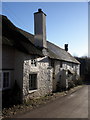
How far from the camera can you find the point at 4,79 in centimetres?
1059

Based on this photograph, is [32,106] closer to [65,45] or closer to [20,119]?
[20,119]

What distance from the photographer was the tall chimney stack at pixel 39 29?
1492cm

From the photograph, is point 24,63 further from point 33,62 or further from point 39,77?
point 39,77

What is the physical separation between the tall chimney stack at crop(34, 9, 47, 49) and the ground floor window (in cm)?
543

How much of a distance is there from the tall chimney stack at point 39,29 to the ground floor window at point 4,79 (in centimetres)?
543

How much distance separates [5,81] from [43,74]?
15.7ft

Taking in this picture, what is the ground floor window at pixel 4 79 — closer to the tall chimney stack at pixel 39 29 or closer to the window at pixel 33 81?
the window at pixel 33 81

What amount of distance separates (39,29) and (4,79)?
267 inches

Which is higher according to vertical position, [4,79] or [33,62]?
[33,62]

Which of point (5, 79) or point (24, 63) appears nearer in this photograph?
point (5, 79)

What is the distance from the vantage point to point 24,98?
11172 mm

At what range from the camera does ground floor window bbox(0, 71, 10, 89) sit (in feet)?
33.5

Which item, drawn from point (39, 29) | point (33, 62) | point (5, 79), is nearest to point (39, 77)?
point (33, 62)

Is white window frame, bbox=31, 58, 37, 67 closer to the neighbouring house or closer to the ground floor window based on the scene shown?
the neighbouring house
